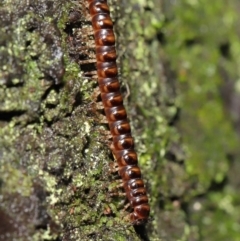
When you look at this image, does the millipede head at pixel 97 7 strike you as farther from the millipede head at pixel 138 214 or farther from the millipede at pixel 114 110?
the millipede head at pixel 138 214

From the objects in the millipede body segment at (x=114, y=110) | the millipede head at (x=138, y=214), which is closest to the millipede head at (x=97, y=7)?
the millipede body segment at (x=114, y=110)

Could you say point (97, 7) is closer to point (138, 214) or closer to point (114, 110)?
point (114, 110)

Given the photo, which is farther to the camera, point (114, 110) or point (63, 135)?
point (114, 110)

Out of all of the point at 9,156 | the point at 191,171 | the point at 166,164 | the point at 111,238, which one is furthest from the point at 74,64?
the point at 191,171

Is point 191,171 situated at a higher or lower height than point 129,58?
lower

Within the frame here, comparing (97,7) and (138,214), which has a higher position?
(97,7)

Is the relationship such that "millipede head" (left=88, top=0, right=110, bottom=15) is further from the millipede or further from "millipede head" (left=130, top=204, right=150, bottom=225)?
"millipede head" (left=130, top=204, right=150, bottom=225)

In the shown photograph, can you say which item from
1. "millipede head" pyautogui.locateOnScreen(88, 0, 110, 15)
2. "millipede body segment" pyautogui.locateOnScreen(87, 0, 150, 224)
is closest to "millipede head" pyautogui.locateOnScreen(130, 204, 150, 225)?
"millipede body segment" pyautogui.locateOnScreen(87, 0, 150, 224)

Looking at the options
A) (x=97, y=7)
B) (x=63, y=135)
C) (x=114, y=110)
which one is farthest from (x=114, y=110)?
(x=97, y=7)

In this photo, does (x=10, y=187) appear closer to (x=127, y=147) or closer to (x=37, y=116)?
(x=37, y=116)
